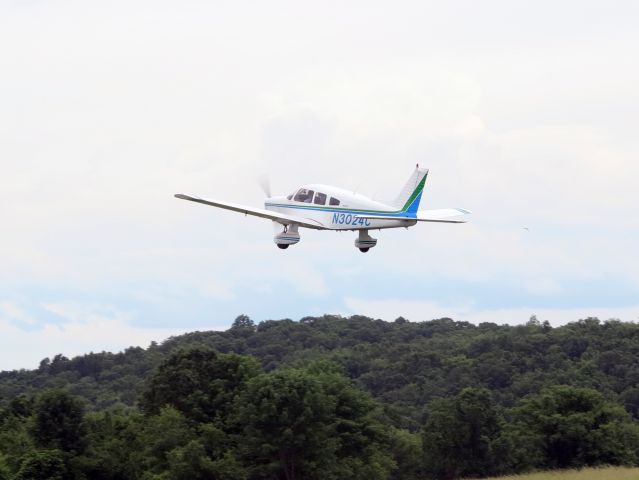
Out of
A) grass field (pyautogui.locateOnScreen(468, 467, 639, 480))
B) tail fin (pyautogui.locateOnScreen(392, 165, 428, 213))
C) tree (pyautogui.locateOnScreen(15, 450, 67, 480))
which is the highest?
tail fin (pyautogui.locateOnScreen(392, 165, 428, 213))

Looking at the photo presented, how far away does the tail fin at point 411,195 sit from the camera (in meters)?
58.3

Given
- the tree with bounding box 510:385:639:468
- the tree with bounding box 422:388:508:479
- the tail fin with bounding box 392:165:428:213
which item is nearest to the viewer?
the tail fin with bounding box 392:165:428:213

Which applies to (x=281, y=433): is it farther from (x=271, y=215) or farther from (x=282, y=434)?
(x=271, y=215)

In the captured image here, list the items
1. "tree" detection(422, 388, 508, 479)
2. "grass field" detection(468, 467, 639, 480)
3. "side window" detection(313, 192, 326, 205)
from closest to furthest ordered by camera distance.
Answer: "grass field" detection(468, 467, 639, 480) < "side window" detection(313, 192, 326, 205) < "tree" detection(422, 388, 508, 479)

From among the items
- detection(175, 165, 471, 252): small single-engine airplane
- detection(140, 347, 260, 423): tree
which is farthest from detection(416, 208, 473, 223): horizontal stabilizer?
detection(140, 347, 260, 423): tree

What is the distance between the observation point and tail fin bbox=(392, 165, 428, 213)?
5831cm

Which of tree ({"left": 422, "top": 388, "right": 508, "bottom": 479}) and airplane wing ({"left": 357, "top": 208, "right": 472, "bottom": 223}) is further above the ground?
airplane wing ({"left": 357, "top": 208, "right": 472, "bottom": 223})

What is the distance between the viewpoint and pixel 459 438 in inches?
4186

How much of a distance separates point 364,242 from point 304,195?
3.50 metres

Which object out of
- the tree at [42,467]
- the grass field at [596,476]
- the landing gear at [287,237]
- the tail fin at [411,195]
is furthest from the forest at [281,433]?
the tail fin at [411,195]

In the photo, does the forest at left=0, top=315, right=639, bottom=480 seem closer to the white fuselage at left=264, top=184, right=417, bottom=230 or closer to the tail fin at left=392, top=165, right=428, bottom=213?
the white fuselage at left=264, top=184, right=417, bottom=230

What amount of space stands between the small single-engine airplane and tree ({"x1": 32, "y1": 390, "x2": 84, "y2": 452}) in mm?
41805

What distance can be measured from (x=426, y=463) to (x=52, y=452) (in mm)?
29498

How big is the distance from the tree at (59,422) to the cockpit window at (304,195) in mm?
42234
